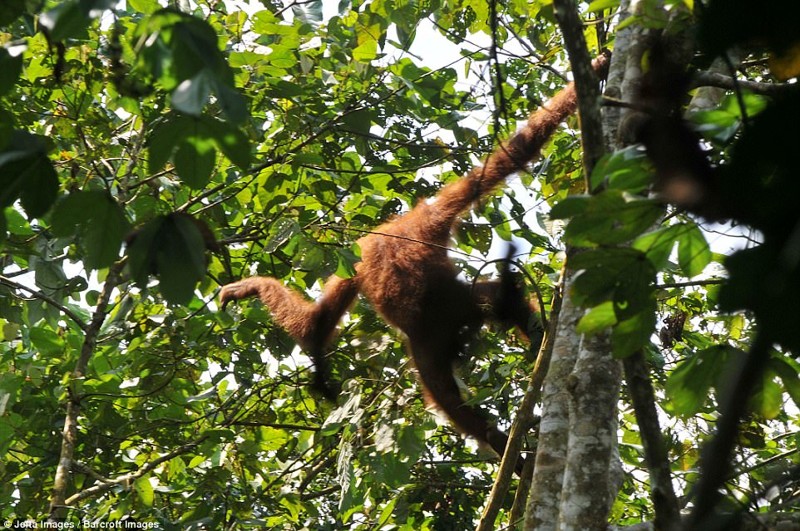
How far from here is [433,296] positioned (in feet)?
18.8

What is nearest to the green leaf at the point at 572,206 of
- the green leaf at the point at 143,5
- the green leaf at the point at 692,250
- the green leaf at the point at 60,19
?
the green leaf at the point at 692,250

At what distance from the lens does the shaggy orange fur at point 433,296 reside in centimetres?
544

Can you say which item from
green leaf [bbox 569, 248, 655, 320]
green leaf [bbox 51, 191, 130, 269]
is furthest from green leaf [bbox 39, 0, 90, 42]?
green leaf [bbox 569, 248, 655, 320]

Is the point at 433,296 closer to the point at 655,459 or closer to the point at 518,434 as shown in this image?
the point at 518,434

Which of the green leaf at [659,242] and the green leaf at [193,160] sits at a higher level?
the green leaf at [659,242]

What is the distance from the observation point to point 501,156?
17.8ft

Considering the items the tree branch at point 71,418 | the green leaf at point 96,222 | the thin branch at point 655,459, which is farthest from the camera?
the tree branch at point 71,418

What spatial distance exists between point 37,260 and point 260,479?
1984 millimetres

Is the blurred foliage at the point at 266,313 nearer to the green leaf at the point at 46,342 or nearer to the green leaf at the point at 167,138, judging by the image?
the green leaf at the point at 46,342

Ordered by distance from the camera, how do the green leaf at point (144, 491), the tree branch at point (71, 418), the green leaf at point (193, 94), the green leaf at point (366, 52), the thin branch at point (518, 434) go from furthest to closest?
the green leaf at point (366, 52), the green leaf at point (144, 491), the tree branch at point (71, 418), the thin branch at point (518, 434), the green leaf at point (193, 94)

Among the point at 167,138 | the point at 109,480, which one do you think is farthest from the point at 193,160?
the point at 109,480

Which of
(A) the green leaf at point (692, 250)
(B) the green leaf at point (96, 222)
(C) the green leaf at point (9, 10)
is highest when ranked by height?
(A) the green leaf at point (692, 250)

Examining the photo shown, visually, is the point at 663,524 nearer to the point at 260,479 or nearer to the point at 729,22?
the point at 729,22

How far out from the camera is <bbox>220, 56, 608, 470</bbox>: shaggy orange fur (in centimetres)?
544
